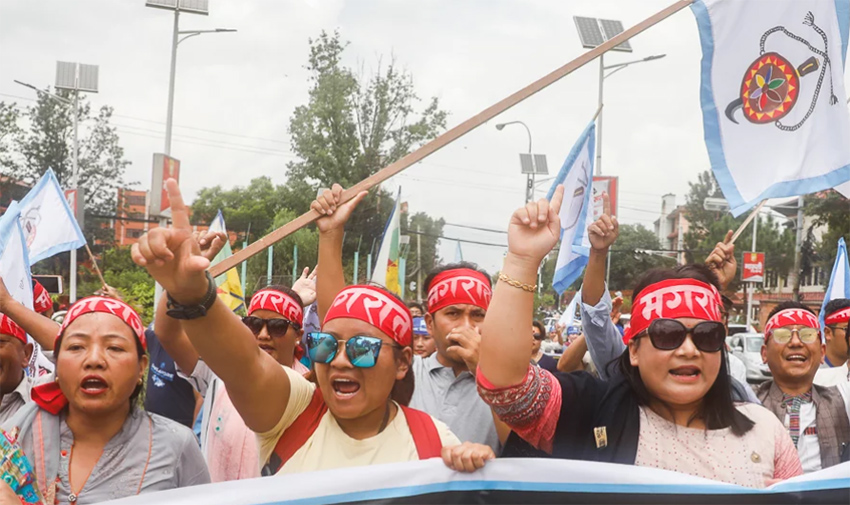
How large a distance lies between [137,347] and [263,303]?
1596mm

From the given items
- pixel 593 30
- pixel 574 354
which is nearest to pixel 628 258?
pixel 593 30

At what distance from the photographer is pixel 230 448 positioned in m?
3.50

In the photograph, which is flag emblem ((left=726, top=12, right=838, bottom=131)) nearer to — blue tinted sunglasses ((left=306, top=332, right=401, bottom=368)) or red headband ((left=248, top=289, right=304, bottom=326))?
red headband ((left=248, top=289, right=304, bottom=326))

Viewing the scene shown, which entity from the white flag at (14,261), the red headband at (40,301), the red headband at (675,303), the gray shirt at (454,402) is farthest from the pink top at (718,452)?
the red headband at (40,301)

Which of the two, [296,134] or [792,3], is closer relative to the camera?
[792,3]

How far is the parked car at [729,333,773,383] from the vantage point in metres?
18.6

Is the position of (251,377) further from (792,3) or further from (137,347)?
(792,3)

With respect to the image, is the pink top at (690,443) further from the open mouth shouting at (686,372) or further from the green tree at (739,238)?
Result: the green tree at (739,238)

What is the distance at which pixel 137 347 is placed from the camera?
115 inches

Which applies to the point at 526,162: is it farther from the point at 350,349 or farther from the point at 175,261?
the point at 175,261

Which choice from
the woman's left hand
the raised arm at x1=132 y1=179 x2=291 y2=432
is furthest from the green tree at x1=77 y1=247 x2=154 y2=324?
the woman's left hand

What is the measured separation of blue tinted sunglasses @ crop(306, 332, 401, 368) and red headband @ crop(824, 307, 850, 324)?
420cm

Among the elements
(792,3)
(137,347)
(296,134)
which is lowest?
(137,347)

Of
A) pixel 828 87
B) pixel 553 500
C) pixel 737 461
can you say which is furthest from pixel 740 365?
pixel 553 500
